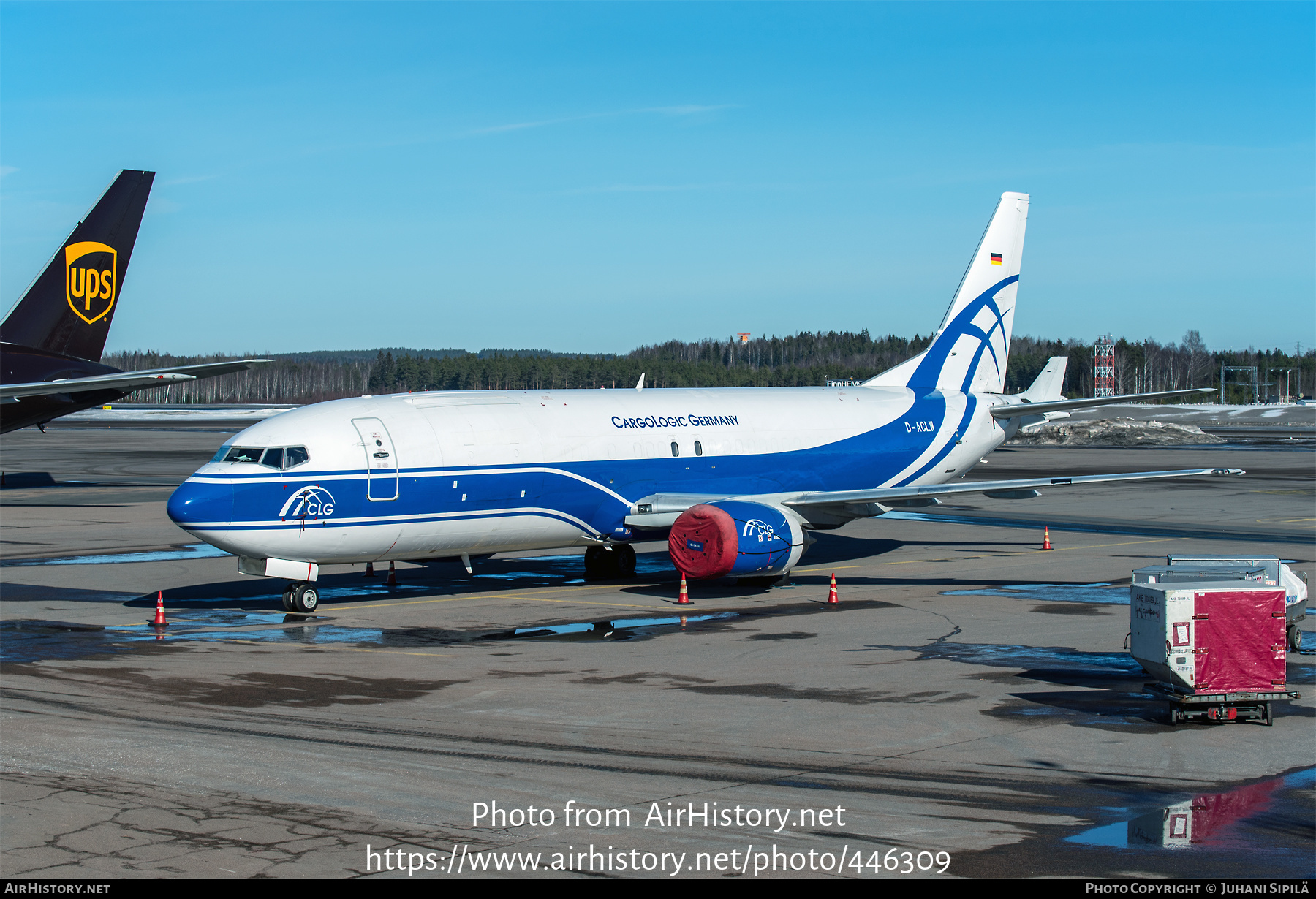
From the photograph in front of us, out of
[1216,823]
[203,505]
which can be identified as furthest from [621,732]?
[203,505]

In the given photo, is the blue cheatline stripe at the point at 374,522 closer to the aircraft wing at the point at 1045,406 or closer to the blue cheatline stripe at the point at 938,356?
the blue cheatline stripe at the point at 938,356

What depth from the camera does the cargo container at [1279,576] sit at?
19.5 meters

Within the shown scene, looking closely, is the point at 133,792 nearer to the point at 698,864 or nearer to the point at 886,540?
the point at 698,864

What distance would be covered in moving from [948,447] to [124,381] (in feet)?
91.1

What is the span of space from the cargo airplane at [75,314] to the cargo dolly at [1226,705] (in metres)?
38.0

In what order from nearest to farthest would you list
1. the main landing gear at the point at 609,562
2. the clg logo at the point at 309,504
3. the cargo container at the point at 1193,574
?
the cargo container at the point at 1193,574, the clg logo at the point at 309,504, the main landing gear at the point at 609,562

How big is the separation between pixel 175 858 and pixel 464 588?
20045mm

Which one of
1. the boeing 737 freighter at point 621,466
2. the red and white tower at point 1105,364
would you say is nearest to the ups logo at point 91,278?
the boeing 737 freighter at point 621,466

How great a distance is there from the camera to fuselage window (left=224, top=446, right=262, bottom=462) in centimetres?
2725

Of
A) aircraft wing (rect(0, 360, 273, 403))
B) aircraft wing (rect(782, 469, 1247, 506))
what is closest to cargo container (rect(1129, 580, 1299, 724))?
aircraft wing (rect(782, 469, 1247, 506))

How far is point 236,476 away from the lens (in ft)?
88.0

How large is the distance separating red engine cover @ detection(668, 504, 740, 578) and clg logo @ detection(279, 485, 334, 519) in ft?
Answer: 24.6

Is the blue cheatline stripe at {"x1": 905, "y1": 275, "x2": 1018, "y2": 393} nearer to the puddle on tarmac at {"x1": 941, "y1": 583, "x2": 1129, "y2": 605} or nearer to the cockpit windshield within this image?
the puddle on tarmac at {"x1": 941, "y1": 583, "x2": 1129, "y2": 605}

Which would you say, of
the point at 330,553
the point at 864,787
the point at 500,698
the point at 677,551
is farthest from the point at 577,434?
the point at 864,787
